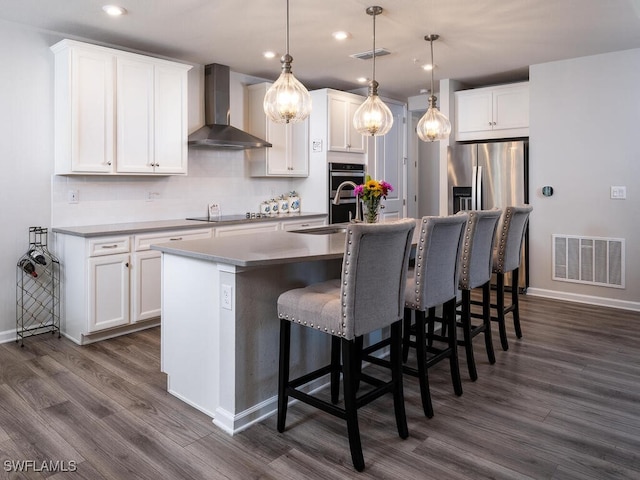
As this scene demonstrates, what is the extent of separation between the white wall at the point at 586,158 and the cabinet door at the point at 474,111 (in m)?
0.54

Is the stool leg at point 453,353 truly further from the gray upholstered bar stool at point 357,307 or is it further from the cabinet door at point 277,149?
the cabinet door at point 277,149

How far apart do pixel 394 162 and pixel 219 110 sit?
269 cm

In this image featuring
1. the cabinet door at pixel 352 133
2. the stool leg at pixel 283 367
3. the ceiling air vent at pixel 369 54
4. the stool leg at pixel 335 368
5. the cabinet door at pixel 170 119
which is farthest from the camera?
the cabinet door at pixel 352 133

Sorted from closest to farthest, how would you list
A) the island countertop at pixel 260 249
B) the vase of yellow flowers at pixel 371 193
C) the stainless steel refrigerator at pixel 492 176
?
the island countertop at pixel 260 249 → the vase of yellow flowers at pixel 371 193 → the stainless steel refrigerator at pixel 492 176

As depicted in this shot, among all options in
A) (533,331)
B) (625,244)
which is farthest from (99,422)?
(625,244)

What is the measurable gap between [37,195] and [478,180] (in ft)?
14.4

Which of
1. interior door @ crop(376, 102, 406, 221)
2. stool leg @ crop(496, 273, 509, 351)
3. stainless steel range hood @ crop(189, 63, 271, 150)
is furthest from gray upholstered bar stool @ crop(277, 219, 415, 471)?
interior door @ crop(376, 102, 406, 221)

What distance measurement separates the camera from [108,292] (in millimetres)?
3812

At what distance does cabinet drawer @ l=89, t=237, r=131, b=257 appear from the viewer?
12.1 ft

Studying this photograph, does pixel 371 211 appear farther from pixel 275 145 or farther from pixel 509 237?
pixel 275 145

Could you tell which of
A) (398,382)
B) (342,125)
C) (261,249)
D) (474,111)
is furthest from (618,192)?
(261,249)

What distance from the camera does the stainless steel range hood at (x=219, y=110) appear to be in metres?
4.95

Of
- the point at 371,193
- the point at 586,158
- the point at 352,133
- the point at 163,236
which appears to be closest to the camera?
the point at 371,193

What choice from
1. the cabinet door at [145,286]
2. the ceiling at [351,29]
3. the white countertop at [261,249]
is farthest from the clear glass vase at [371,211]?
the cabinet door at [145,286]
